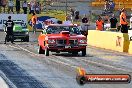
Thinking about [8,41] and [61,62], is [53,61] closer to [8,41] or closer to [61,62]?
[61,62]

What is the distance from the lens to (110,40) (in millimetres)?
25859

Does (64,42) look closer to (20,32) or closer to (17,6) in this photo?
(20,32)

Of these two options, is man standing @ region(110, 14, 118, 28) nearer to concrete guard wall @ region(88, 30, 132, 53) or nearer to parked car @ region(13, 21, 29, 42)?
concrete guard wall @ region(88, 30, 132, 53)

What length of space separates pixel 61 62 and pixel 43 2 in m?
32.7

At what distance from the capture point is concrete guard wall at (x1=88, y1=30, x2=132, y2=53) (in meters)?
23.8

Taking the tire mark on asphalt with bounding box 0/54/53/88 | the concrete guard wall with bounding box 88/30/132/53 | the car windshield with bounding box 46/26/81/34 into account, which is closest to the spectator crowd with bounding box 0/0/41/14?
the concrete guard wall with bounding box 88/30/132/53

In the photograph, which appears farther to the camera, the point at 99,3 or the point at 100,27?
the point at 99,3

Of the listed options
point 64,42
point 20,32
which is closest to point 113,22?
point 20,32

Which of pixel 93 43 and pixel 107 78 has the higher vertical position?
pixel 107 78

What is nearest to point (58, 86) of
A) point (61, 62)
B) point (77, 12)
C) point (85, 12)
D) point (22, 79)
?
point (22, 79)

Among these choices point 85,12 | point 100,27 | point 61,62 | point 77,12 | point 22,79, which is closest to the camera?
point 22,79

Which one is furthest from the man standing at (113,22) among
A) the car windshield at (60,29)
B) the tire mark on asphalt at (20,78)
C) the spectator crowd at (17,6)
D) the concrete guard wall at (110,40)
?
the tire mark on asphalt at (20,78)

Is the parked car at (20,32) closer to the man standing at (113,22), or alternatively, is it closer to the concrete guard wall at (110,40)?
the concrete guard wall at (110,40)

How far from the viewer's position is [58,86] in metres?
10.8
